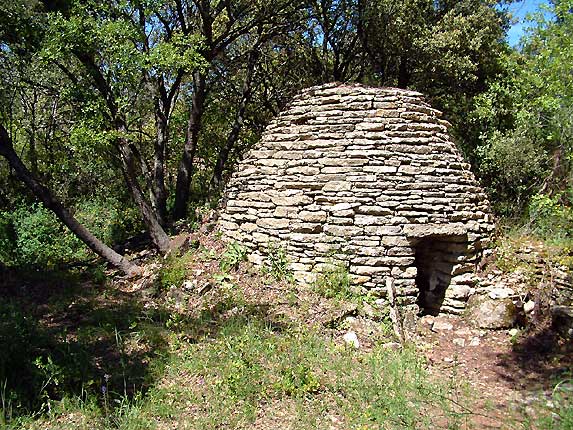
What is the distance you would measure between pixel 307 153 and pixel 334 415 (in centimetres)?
329

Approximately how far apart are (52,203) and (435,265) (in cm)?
533

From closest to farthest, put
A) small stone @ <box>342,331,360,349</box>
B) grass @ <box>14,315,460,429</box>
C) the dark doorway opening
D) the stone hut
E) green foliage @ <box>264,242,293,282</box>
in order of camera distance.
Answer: grass @ <box>14,315,460,429</box>
small stone @ <box>342,331,360,349</box>
the stone hut
green foliage @ <box>264,242,293,282</box>
the dark doorway opening

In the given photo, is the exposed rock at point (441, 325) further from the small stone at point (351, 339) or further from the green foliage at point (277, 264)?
the green foliage at point (277, 264)

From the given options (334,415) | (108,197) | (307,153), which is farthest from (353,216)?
(108,197)

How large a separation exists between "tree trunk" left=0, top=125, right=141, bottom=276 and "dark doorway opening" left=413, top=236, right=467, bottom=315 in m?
4.14

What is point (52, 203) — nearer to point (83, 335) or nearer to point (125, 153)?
point (125, 153)

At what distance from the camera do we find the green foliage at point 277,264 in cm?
579

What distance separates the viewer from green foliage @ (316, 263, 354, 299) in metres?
5.43

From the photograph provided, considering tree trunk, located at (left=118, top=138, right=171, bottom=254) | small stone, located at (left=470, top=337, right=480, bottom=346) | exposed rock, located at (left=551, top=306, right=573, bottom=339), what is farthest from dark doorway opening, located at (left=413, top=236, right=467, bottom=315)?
tree trunk, located at (left=118, top=138, right=171, bottom=254)

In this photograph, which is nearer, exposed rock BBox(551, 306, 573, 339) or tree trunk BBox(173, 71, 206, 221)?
exposed rock BBox(551, 306, 573, 339)

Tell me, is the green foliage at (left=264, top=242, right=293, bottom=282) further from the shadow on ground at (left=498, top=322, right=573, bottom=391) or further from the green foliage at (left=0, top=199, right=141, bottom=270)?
the green foliage at (left=0, top=199, right=141, bottom=270)

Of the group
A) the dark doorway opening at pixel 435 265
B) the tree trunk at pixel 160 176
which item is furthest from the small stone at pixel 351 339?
the tree trunk at pixel 160 176

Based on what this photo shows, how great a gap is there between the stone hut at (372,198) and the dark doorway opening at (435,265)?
13 mm

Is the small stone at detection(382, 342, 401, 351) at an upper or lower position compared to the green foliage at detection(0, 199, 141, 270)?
lower
